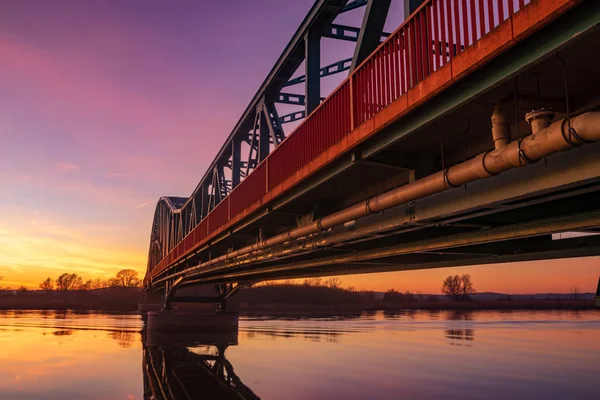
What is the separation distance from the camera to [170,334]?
159 ft

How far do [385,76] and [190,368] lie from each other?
1050 inches

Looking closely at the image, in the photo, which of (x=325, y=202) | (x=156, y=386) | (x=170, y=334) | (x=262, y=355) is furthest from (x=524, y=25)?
(x=170, y=334)

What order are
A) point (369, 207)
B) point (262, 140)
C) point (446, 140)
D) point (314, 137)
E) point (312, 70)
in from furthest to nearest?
1. point (262, 140)
2. point (312, 70)
3. point (314, 137)
4. point (369, 207)
5. point (446, 140)

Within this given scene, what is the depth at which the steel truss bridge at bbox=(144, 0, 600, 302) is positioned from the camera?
17.9 ft

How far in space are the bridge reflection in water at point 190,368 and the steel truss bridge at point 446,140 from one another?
934 centimetres

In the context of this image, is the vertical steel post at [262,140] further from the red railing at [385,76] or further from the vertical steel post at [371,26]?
the vertical steel post at [371,26]

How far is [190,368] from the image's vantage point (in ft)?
101

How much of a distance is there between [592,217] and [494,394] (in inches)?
671

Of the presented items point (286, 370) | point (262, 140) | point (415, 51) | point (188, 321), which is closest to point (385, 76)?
point (415, 51)

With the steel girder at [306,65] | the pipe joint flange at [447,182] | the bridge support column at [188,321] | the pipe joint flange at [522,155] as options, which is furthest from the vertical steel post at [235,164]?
the bridge support column at [188,321]

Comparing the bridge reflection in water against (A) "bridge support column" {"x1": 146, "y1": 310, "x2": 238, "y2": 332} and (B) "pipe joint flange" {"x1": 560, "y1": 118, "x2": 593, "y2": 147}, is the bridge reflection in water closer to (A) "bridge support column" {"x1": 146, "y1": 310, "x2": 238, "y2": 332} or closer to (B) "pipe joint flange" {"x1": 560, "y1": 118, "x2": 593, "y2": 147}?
(A) "bridge support column" {"x1": 146, "y1": 310, "x2": 238, "y2": 332}

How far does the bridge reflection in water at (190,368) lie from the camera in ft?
76.6

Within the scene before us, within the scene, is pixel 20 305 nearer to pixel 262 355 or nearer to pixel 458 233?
pixel 262 355

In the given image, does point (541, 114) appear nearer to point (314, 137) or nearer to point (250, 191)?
point (314, 137)
